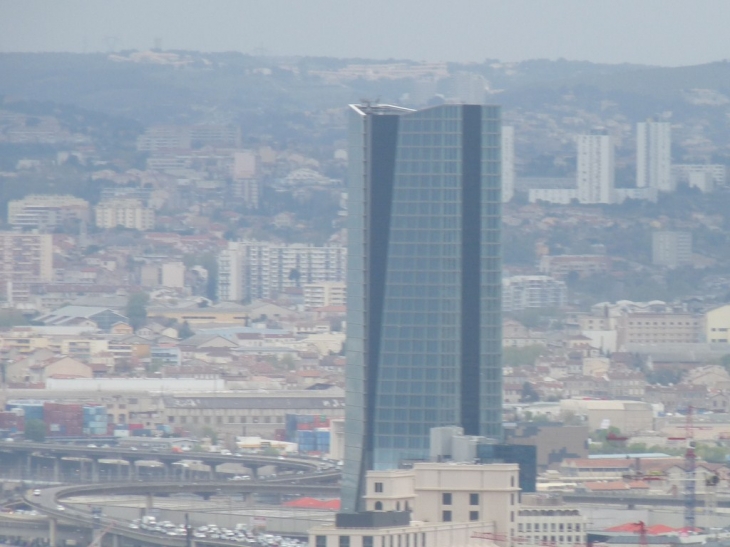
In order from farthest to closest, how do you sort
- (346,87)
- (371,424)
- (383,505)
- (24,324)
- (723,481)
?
(346,87), (24,324), (723,481), (371,424), (383,505)

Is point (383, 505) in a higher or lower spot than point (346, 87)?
lower

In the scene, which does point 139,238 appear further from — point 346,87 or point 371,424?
point 371,424

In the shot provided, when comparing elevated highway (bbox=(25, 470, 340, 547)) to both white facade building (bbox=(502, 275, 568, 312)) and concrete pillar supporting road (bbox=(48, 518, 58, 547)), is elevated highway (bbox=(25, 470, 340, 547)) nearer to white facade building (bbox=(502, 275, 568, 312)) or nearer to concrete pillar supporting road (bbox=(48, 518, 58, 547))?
concrete pillar supporting road (bbox=(48, 518, 58, 547))

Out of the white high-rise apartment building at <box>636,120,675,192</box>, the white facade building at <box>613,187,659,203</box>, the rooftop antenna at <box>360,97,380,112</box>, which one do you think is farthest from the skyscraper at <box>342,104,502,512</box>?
the white high-rise apartment building at <box>636,120,675,192</box>

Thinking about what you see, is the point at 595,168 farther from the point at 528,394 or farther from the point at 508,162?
the point at 528,394

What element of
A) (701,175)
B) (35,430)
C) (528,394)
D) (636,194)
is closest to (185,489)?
(35,430)

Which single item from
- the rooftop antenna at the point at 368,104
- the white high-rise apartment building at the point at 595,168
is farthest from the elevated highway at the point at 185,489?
the white high-rise apartment building at the point at 595,168

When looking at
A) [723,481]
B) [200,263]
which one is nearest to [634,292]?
[200,263]
